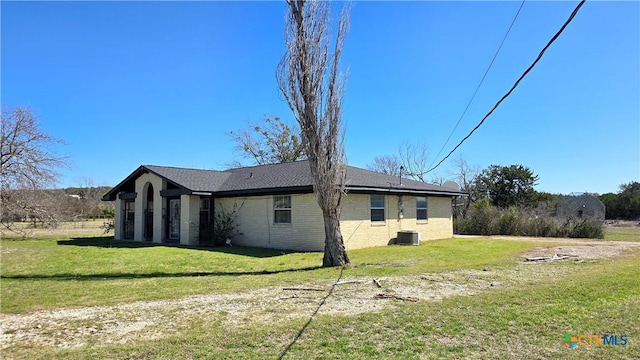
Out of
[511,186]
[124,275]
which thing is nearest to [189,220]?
[124,275]

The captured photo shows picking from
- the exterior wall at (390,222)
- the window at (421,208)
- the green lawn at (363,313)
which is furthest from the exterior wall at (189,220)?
the window at (421,208)

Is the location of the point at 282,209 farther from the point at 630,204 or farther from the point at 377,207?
the point at 630,204

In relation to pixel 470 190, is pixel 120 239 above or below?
below

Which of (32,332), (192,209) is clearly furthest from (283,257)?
(32,332)

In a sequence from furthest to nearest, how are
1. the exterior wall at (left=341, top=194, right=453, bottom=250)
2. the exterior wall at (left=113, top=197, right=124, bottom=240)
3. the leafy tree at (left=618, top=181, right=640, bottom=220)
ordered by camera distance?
the leafy tree at (left=618, top=181, right=640, bottom=220)
the exterior wall at (left=113, top=197, right=124, bottom=240)
the exterior wall at (left=341, top=194, right=453, bottom=250)

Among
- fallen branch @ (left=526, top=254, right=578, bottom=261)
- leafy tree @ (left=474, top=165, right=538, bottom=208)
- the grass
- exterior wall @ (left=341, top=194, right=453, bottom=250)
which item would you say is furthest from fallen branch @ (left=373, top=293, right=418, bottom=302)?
leafy tree @ (left=474, top=165, right=538, bottom=208)

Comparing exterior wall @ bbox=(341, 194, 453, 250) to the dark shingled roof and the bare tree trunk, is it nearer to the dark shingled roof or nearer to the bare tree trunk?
the dark shingled roof

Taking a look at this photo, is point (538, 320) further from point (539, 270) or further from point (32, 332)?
point (32, 332)

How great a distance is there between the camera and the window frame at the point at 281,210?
1609 cm

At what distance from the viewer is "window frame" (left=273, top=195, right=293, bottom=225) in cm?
1609

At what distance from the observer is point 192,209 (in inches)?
722

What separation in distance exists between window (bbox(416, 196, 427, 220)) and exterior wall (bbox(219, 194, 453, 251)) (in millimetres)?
280

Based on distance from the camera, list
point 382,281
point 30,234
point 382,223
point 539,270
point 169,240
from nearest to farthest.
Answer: point 382,281 → point 539,270 → point 382,223 → point 169,240 → point 30,234

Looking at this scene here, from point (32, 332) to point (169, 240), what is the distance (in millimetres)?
14492
